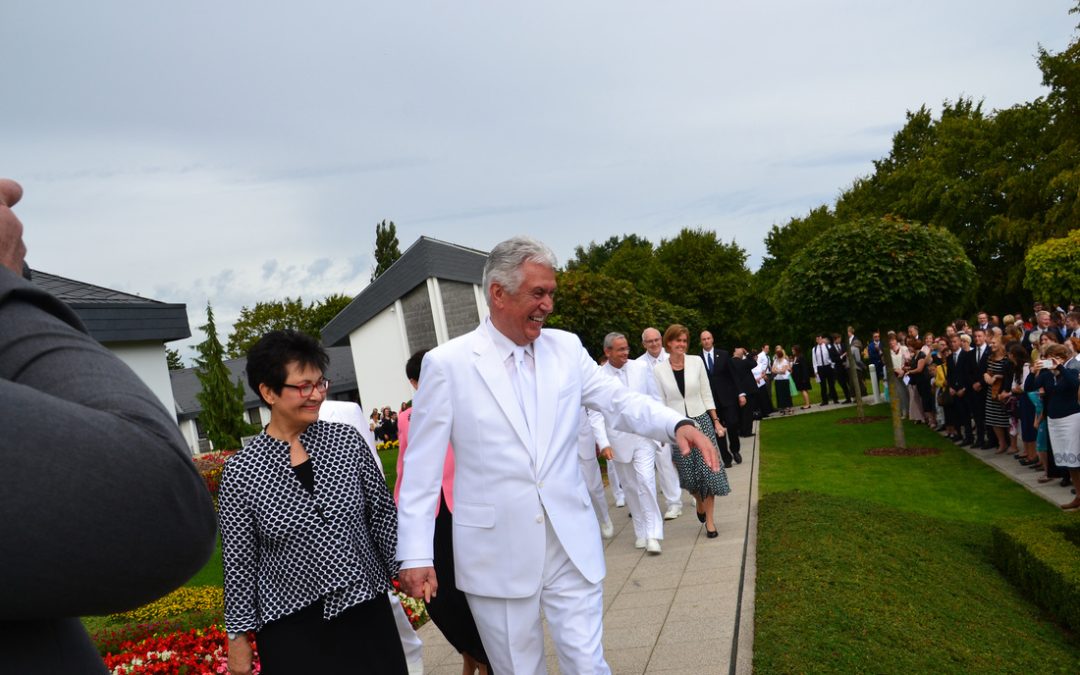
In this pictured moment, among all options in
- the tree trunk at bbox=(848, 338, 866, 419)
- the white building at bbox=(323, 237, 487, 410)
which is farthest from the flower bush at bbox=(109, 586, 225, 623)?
the white building at bbox=(323, 237, 487, 410)

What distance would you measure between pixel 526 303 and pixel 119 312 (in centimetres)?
1318

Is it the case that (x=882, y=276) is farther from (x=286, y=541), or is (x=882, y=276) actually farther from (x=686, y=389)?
(x=286, y=541)

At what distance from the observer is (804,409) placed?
28453 millimetres

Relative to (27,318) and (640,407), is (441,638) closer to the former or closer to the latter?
(640,407)

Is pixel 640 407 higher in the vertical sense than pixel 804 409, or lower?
higher

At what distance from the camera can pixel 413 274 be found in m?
37.7

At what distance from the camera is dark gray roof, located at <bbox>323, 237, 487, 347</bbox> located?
121 feet

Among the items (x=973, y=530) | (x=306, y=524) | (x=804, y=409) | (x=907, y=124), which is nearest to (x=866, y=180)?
(x=907, y=124)

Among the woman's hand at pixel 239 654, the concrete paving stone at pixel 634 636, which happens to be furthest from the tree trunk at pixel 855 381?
the woman's hand at pixel 239 654

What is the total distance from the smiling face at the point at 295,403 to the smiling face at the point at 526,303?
96 centimetres

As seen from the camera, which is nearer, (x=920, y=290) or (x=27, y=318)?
(x=27, y=318)

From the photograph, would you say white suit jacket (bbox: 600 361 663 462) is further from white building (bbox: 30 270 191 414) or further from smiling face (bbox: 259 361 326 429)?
white building (bbox: 30 270 191 414)

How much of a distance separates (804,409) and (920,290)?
12.7 meters

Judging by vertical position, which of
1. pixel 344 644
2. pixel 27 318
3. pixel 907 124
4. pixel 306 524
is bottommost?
pixel 344 644
